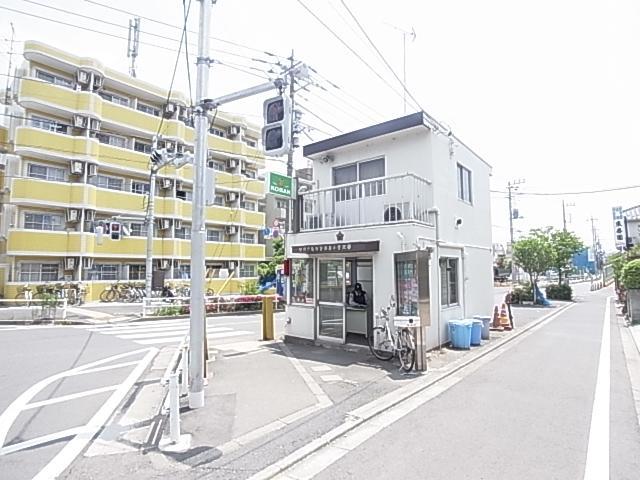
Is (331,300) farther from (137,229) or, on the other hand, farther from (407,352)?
(137,229)

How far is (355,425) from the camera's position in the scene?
525 centimetres

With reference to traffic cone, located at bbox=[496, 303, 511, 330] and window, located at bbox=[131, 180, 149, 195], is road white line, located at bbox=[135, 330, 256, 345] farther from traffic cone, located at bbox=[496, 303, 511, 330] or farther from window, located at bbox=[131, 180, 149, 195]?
window, located at bbox=[131, 180, 149, 195]

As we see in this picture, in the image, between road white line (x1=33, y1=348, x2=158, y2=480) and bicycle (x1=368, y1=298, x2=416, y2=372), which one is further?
bicycle (x1=368, y1=298, x2=416, y2=372)

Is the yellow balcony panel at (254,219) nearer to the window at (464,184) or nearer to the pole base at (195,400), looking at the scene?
the window at (464,184)

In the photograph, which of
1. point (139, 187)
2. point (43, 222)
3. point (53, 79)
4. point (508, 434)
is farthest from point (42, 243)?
point (508, 434)

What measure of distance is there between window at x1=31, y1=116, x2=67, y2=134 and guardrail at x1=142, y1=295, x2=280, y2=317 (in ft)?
43.7

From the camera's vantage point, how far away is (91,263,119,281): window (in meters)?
25.2

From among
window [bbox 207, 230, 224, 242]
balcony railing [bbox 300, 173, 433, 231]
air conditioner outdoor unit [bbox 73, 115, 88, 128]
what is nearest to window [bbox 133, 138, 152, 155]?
air conditioner outdoor unit [bbox 73, 115, 88, 128]

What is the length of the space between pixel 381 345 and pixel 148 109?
27.4 meters

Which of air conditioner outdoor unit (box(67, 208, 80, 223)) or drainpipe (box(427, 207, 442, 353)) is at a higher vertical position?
air conditioner outdoor unit (box(67, 208, 80, 223))

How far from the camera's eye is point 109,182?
26.5 m

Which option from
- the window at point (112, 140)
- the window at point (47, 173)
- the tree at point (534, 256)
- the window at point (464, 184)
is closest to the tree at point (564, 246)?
the tree at point (534, 256)

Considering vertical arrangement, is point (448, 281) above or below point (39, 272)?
below

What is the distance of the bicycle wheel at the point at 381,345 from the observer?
353 inches
